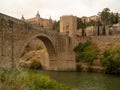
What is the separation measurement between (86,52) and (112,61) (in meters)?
7.64

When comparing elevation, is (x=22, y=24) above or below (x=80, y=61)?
above

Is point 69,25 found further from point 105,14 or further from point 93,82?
point 105,14

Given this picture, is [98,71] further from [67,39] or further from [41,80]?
[41,80]

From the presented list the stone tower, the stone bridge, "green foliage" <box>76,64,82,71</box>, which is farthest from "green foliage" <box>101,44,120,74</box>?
the stone tower

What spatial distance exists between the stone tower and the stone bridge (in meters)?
1.63

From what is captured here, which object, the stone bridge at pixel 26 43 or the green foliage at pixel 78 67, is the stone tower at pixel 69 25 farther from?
the green foliage at pixel 78 67

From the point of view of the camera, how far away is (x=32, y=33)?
28578 millimetres

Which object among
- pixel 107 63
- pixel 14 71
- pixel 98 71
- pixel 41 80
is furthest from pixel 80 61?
pixel 14 71

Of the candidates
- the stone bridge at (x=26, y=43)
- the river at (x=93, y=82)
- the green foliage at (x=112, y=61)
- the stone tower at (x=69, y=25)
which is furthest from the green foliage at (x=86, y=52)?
the river at (x=93, y=82)

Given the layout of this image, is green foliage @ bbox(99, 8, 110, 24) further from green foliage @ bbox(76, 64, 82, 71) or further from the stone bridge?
green foliage @ bbox(76, 64, 82, 71)

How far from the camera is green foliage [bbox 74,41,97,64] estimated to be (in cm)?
3619

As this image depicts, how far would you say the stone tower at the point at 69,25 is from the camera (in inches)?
1553

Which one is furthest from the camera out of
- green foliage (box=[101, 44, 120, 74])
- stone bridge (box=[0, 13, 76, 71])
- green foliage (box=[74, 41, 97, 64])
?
green foliage (box=[74, 41, 97, 64])

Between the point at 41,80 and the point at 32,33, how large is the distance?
1525 centimetres
